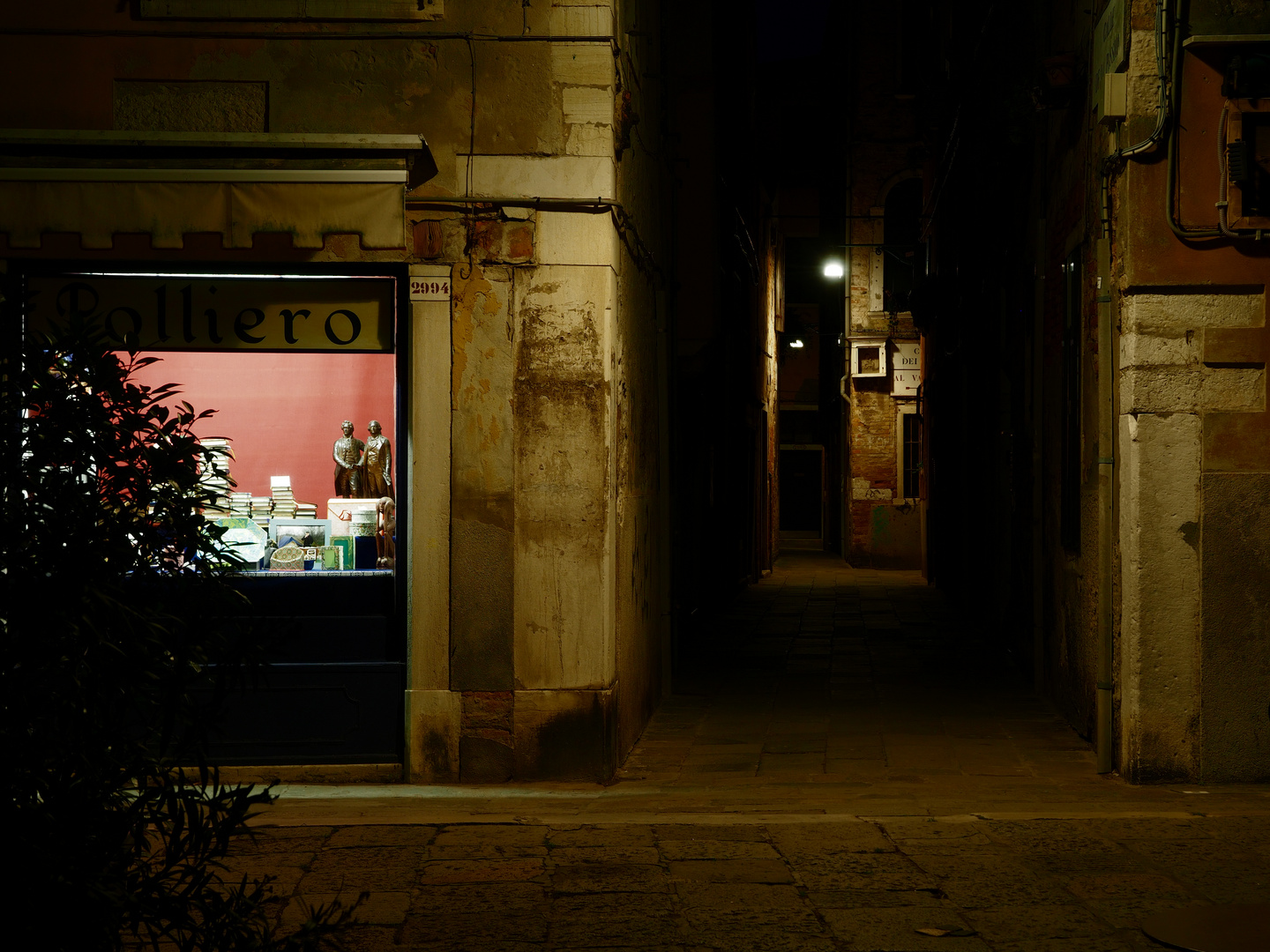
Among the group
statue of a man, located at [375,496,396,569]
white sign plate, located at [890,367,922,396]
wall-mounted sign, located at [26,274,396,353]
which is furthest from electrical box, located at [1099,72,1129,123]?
white sign plate, located at [890,367,922,396]

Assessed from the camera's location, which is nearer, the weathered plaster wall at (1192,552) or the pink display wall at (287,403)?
the weathered plaster wall at (1192,552)

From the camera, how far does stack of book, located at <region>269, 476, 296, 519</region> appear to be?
24.4 ft

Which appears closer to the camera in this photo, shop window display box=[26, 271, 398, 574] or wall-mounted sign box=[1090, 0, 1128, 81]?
wall-mounted sign box=[1090, 0, 1128, 81]

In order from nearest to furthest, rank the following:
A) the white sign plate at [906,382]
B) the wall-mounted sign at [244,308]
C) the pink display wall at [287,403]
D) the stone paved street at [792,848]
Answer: the stone paved street at [792,848], the wall-mounted sign at [244,308], the pink display wall at [287,403], the white sign plate at [906,382]

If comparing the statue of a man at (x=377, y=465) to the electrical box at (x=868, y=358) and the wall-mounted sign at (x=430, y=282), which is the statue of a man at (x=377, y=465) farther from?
the electrical box at (x=868, y=358)

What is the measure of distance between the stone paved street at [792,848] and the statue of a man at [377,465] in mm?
1633

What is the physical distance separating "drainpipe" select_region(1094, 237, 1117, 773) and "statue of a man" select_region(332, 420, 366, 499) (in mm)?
4162

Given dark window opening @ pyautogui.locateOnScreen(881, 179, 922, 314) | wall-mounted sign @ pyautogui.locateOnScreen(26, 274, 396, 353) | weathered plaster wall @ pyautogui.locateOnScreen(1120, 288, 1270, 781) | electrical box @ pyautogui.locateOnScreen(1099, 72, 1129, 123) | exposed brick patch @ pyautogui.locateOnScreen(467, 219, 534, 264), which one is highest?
dark window opening @ pyautogui.locateOnScreen(881, 179, 922, 314)

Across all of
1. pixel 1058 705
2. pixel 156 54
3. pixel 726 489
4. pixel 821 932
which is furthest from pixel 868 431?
pixel 821 932

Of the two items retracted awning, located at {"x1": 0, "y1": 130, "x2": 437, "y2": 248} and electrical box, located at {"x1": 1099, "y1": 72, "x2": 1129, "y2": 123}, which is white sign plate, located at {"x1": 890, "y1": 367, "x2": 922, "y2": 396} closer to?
electrical box, located at {"x1": 1099, "y1": 72, "x2": 1129, "y2": 123}

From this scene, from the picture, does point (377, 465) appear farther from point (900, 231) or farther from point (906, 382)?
point (900, 231)

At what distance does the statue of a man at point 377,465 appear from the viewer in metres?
7.29

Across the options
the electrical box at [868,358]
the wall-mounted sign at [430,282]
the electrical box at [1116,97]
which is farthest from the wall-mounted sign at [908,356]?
the wall-mounted sign at [430,282]

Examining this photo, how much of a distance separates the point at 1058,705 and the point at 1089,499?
1940 millimetres
